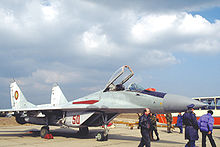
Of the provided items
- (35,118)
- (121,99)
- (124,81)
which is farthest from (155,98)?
(35,118)

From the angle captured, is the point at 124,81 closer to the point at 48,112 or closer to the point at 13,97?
the point at 48,112

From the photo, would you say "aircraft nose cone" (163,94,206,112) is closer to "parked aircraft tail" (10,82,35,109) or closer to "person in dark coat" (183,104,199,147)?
"person in dark coat" (183,104,199,147)

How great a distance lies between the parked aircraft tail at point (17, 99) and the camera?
634 inches

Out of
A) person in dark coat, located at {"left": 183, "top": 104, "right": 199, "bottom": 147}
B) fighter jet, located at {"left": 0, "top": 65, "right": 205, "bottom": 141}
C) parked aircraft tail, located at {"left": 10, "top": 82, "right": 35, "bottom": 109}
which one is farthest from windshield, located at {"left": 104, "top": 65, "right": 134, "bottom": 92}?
parked aircraft tail, located at {"left": 10, "top": 82, "right": 35, "bottom": 109}

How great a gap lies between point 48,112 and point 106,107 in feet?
12.5

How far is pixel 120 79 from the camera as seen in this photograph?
37.8ft

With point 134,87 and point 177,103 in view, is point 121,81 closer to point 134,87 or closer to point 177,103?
point 134,87

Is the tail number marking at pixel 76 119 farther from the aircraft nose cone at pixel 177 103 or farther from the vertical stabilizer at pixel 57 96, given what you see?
the vertical stabilizer at pixel 57 96

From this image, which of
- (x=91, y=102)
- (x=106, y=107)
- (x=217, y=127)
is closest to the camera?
(x=106, y=107)

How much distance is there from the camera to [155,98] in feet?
30.5

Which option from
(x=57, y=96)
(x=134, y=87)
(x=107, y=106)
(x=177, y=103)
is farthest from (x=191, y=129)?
(x=57, y=96)

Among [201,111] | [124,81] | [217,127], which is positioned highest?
[124,81]

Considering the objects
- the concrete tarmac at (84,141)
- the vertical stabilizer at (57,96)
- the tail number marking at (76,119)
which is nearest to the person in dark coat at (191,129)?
the concrete tarmac at (84,141)

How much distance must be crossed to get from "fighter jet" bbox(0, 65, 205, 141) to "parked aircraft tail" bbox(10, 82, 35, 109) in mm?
2999
